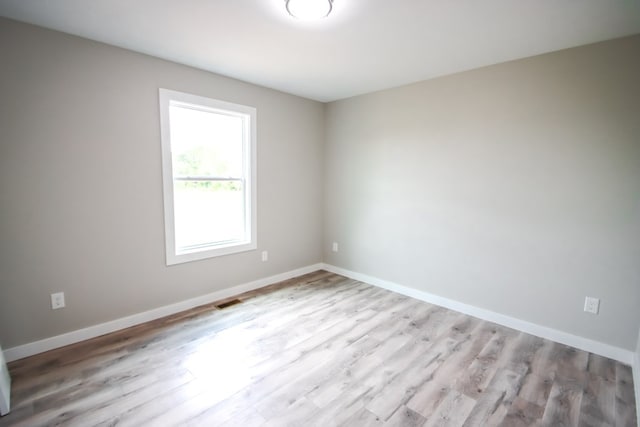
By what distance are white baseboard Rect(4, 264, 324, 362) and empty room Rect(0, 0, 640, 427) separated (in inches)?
0.6

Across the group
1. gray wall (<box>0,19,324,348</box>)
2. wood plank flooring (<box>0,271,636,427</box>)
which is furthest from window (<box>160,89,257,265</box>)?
wood plank flooring (<box>0,271,636,427</box>)

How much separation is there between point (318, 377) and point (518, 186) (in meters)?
2.39

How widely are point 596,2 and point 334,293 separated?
10.6 feet

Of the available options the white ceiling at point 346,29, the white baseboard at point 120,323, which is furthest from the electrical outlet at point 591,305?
the white baseboard at point 120,323

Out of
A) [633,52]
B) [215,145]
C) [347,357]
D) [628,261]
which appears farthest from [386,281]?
[633,52]

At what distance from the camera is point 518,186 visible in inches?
106

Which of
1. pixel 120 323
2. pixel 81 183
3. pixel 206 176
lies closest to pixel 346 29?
pixel 206 176

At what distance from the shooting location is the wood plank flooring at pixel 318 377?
1.73m

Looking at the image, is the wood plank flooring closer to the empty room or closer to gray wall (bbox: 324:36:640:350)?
the empty room

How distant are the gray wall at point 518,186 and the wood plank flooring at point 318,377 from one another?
43 cm

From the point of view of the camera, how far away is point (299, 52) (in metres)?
2.53

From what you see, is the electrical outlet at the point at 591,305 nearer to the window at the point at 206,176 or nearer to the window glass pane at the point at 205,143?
the window at the point at 206,176

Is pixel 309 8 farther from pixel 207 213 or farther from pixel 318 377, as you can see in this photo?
pixel 318 377

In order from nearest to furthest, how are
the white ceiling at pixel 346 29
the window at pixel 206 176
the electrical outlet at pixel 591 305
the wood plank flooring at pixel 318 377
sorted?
the wood plank flooring at pixel 318 377
the white ceiling at pixel 346 29
the electrical outlet at pixel 591 305
the window at pixel 206 176
